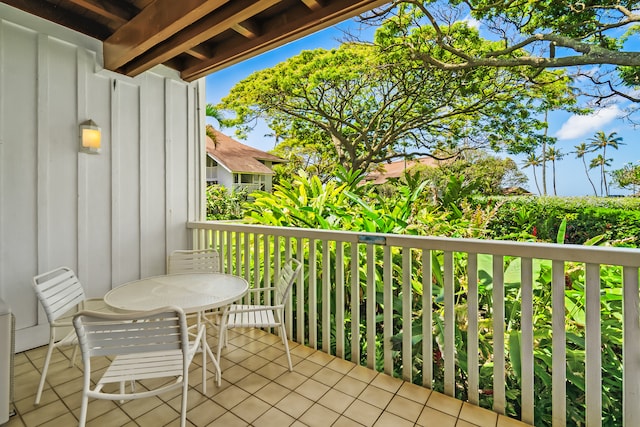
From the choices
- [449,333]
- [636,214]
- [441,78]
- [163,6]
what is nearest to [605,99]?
[636,214]

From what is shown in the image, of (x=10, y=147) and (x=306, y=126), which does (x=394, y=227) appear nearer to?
(x=10, y=147)

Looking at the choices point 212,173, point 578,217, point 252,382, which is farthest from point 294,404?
point 212,173

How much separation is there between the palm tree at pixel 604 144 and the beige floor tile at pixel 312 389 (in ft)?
34.2

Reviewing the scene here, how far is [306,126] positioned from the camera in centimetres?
1303

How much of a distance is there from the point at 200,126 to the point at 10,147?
1.83 metres

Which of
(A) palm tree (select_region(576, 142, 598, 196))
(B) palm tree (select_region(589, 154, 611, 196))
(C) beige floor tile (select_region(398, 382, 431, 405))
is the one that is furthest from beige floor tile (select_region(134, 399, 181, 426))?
(A) palm tree (select_region(576, 142, 598, 196))

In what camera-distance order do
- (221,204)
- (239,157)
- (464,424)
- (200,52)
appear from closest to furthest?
(464,424), (200,52), (221,204), (239,157)

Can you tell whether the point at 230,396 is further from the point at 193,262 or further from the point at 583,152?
the point at 583,152

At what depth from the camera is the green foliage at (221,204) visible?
1103 centimetres

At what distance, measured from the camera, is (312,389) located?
2.04m

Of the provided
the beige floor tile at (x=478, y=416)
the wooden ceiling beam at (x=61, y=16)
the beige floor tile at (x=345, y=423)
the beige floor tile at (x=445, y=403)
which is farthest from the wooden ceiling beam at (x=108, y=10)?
the beige floor tile at (x=478, y=416)

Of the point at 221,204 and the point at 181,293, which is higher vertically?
the point at 221,204

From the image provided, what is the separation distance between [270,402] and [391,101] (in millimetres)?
10733

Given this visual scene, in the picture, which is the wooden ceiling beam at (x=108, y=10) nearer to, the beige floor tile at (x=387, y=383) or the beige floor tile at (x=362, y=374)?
the beige floor tile at (x=362, y=374)
